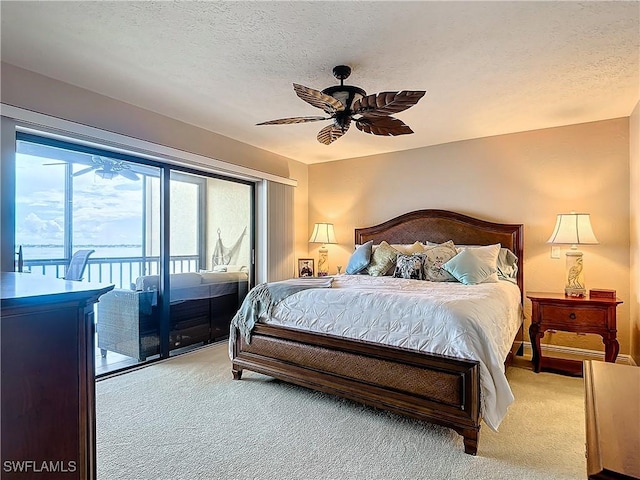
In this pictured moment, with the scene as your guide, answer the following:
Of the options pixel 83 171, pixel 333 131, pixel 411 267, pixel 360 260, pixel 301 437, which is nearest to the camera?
pixel 301 437

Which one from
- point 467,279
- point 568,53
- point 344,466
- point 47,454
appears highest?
point 568,53

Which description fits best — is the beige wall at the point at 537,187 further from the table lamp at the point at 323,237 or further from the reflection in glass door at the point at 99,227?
the reflection in glass door at the point at 99,227

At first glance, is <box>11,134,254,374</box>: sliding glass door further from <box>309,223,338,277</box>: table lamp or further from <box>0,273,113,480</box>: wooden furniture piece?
<box>0,273,113,480</box>: wooden furniture piece

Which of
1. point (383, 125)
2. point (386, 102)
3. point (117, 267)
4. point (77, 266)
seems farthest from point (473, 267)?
point (77, 266)

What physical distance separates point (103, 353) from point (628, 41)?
493cm

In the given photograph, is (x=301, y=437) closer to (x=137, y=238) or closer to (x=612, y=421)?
(x=612, y=421)

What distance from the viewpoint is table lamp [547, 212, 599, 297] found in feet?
11.3

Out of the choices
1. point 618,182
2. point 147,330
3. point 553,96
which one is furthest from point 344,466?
point 618,182

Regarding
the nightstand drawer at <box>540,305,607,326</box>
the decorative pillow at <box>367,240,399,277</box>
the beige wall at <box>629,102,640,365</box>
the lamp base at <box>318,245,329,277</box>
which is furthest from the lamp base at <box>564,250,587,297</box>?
the lamp base at <box>318,245,329,277</box>

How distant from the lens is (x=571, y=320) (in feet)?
10.9

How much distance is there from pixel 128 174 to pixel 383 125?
2541mm

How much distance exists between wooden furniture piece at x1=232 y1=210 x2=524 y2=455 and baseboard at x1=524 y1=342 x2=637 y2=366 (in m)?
2.42

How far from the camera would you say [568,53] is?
2.45m

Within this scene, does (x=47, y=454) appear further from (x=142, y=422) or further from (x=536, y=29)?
(x=536, y=29)
